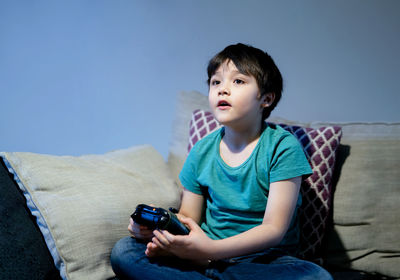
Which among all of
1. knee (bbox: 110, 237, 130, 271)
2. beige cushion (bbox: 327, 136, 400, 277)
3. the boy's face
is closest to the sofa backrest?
beige cushion (bbox: 327, 136, 400, 277)

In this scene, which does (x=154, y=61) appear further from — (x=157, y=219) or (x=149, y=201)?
(x=157, y=219)

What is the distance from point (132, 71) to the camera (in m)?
1.56

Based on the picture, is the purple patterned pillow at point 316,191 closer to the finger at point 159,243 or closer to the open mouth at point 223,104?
the open mouth at point 223,104

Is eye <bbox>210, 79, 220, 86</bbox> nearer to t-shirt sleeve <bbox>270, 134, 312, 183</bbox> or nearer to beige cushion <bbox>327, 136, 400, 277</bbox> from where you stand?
t-shirt sleeve <bbox>270, 134, 312, 183</bbox>

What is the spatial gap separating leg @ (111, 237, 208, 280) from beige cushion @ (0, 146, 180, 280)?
0.17 ft

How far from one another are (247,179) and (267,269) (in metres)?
0.24

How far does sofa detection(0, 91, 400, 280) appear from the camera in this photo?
88 centimetres

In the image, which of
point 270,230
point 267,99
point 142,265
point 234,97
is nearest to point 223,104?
point 234,97

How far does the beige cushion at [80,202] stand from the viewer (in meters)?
0.88

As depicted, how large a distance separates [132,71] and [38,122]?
1.46ft

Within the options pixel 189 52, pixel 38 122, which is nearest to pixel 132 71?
pixel 189 52

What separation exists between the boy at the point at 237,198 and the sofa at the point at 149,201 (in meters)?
0.10

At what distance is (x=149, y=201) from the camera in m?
1.06

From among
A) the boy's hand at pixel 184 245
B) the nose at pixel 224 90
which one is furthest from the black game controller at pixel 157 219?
the nose at pixel 224 90
